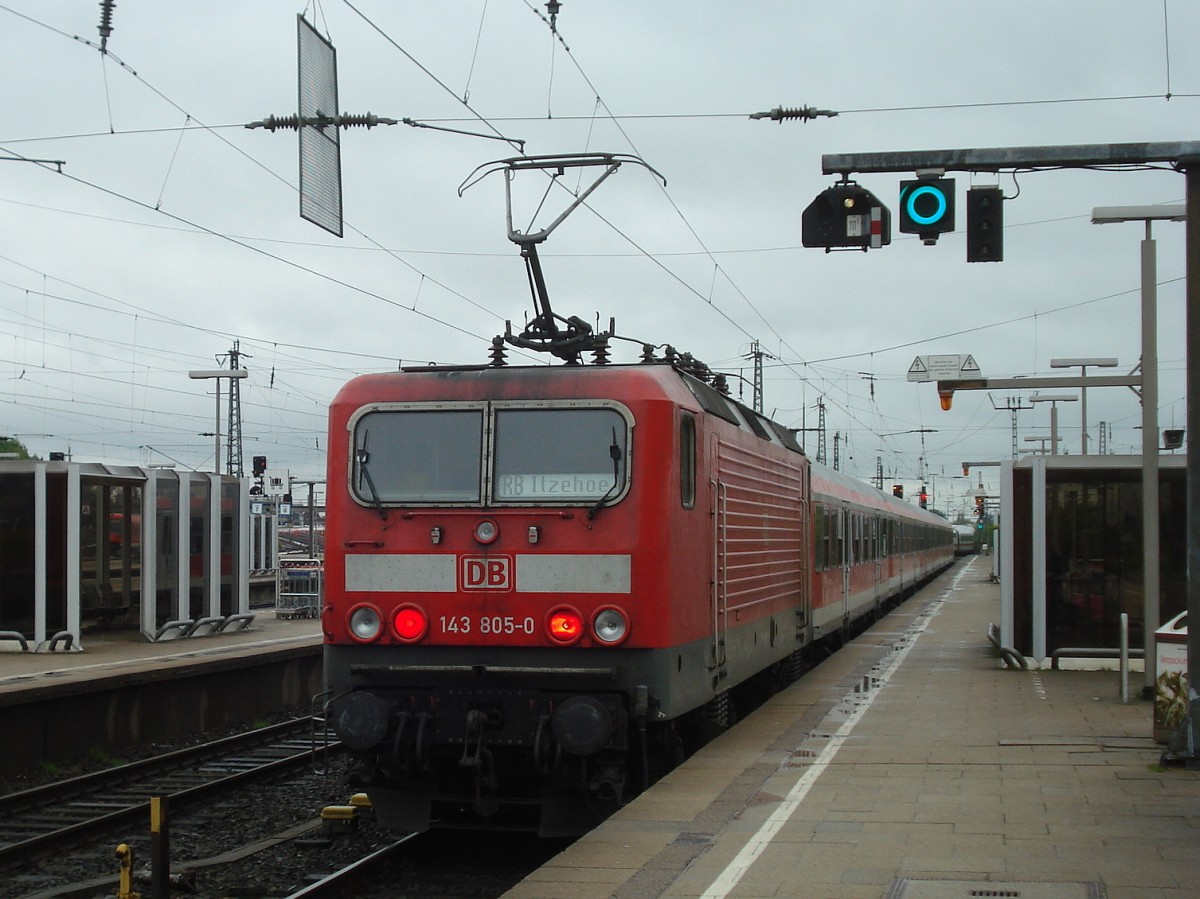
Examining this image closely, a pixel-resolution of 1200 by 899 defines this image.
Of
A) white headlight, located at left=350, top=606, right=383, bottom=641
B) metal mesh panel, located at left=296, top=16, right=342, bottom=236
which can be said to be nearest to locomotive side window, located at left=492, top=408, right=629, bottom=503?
white headlight, located at left=350, top=606, right=383, bottom=641

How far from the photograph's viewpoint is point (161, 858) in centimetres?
877

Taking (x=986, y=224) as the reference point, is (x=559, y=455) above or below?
below

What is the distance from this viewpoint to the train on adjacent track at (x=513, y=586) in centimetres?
895

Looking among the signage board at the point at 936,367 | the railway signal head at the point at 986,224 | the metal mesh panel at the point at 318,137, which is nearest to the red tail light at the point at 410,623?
the metal mesh panel at the point at 318,137

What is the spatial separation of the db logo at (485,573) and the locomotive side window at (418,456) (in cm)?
45

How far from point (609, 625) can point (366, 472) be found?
2.02 m

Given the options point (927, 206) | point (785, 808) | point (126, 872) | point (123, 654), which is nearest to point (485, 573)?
point (785, 808)

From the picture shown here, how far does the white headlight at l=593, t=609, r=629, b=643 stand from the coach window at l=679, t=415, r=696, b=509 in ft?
3.17

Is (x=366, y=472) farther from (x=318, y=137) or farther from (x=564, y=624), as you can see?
(x=318, y=137)

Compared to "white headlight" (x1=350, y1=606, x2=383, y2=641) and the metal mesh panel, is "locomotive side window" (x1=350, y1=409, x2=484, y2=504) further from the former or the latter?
the metal mesh panel

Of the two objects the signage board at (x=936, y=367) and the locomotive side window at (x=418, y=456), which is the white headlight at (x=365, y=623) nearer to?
the locomotive side window at (x=418, y=456)

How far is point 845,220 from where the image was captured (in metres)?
11.7

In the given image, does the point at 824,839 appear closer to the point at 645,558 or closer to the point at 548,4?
the point at 645,558

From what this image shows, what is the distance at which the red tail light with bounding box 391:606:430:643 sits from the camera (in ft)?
30.1
